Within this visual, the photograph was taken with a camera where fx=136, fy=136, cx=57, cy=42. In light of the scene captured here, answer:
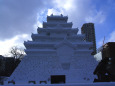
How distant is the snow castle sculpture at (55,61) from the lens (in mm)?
26953

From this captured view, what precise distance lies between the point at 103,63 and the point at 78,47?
547 inches

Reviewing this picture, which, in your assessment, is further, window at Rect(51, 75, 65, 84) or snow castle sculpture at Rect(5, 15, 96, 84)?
window at Rect(51, 75, 65, 84)

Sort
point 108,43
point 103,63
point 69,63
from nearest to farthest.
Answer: point 103,63
point 69,63
point 108,43

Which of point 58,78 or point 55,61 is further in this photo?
point 55,61

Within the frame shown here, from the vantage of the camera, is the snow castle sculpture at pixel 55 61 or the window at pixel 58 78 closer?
the snow castle sculpture at pixel 55 61

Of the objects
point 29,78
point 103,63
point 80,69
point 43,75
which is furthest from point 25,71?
point 103,63

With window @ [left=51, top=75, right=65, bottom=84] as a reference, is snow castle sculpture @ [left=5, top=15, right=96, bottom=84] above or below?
above

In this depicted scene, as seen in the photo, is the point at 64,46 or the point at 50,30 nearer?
the point at 64,46

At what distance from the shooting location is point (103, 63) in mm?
16094

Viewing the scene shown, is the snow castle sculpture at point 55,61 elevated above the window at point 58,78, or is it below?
above

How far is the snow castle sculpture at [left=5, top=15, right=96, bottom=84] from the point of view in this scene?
27.0 metres

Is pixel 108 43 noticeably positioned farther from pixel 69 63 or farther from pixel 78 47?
pixel 69 63

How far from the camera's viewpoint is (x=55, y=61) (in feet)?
93.1

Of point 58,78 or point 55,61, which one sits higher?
point 55,61
